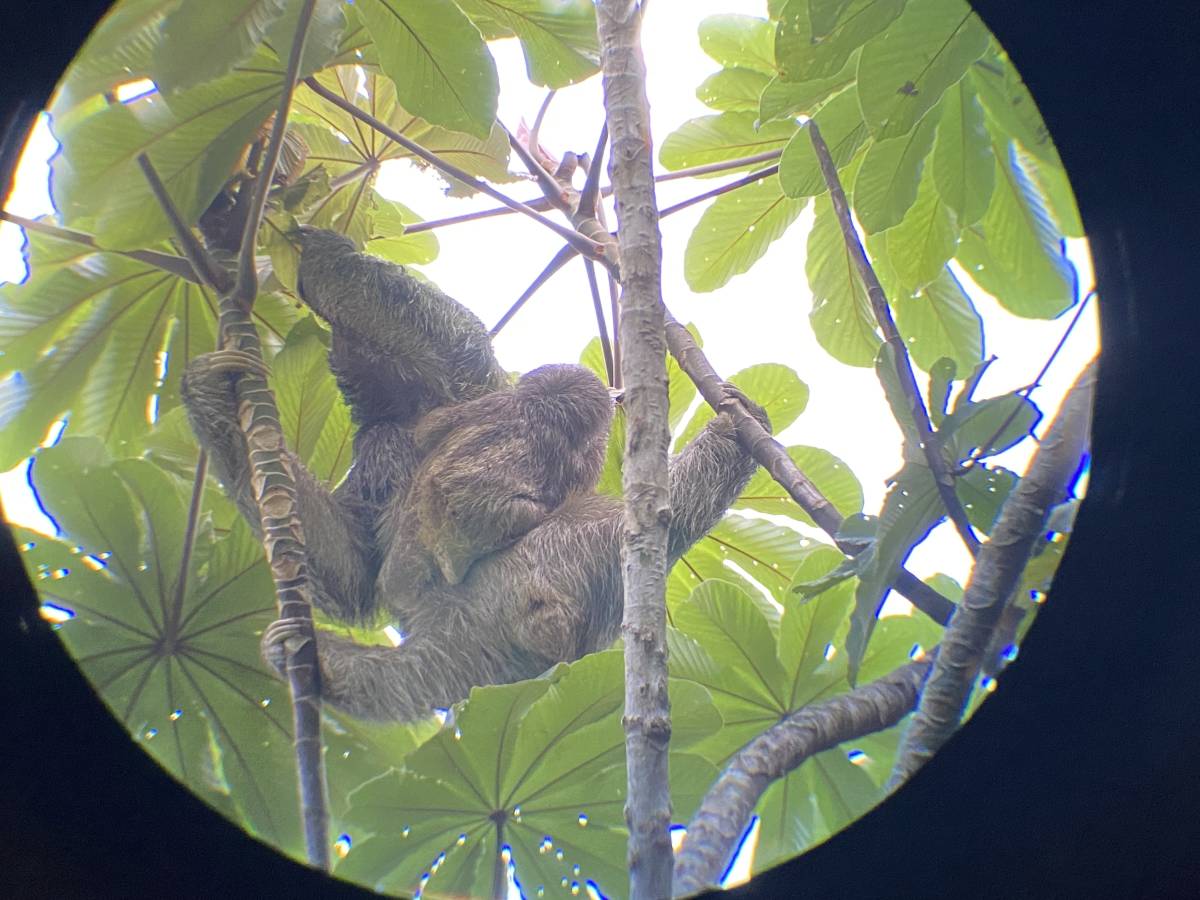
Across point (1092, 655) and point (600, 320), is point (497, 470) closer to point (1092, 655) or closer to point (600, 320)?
point (600, 320)

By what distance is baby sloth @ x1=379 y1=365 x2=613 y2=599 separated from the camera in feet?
9.30

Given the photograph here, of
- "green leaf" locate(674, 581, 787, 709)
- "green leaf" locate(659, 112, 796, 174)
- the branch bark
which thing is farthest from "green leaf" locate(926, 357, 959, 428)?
the branch bark

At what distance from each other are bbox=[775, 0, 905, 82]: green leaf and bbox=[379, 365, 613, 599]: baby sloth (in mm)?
1203

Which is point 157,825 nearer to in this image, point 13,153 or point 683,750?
point 13,153

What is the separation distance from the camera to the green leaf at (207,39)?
1945 millimetres

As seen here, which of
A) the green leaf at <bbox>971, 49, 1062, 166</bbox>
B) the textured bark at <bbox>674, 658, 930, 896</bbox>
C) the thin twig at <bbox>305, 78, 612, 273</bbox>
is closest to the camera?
the textured bark at <bbox>674, 658, 930, 896</bbox>

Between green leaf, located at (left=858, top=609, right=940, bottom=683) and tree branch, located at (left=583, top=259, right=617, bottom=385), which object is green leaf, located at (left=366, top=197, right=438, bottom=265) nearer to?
tree branch, located at (left=583, top=259, right=617, bottom=385)

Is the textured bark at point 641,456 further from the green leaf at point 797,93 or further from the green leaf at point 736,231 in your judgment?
the green leaf at point 736,231

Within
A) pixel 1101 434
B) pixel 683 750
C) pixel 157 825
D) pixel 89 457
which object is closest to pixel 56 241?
pixel 89 457

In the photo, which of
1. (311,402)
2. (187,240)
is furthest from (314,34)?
(311,402)

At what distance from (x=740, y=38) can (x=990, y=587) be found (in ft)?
6.11

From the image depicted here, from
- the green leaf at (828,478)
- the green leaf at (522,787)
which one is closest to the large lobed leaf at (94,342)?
the green leaf at (522,787)

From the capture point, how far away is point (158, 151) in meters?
2.19

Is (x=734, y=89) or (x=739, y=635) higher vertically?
(x=734, y=89)
